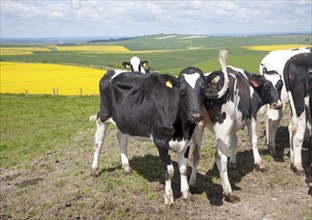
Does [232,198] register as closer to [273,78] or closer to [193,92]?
[193,92]

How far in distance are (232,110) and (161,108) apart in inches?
56.7

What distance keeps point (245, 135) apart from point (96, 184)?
4944 mm

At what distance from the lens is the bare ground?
297 inches

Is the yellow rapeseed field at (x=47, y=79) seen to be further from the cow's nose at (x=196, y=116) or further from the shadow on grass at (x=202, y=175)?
the cow's nose at (x=196, y=116)

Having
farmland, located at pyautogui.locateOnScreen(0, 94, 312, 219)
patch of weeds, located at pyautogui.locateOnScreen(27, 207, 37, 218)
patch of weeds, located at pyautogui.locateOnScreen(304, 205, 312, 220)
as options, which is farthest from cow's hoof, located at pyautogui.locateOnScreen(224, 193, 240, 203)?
patch of weeds, located at pyautogui.locateOnScreen(27, 207, 37, 218)

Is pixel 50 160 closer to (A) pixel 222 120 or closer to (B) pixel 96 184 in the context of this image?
(B) pixel 96 184

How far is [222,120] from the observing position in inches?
300

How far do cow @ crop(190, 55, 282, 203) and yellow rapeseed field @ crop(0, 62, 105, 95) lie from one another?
1247 inches

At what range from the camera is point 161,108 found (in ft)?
25.5

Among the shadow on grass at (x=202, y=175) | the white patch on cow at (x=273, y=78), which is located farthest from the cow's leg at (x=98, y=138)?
the white patch on cow at (x=273, y=78)

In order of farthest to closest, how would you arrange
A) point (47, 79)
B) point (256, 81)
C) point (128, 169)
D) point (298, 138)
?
point (47, 79)
point (128, 169)
point (256, 81)
point (298, 138)

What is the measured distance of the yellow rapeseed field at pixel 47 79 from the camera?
41.0m

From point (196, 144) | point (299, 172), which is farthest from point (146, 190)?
point (299, 172)

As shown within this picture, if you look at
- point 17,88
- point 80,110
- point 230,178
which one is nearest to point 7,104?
point 80,110
